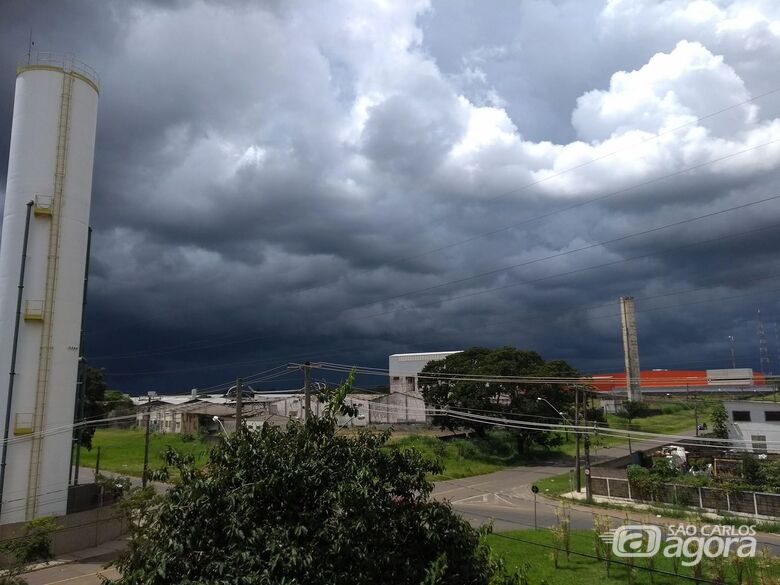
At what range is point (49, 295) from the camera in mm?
29000

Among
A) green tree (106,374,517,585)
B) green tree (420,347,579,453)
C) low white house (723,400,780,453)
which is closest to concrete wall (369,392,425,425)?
green tree (420,347,579,453)

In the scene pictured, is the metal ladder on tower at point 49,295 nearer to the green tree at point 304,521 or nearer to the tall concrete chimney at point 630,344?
the green tree at point 304,521

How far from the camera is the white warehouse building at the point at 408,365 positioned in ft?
287

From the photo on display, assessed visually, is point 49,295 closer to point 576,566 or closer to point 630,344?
point 576,566

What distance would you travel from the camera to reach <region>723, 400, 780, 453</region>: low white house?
47.2 meters

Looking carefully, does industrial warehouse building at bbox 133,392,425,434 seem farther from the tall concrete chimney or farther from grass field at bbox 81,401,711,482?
the tall concrete chimney

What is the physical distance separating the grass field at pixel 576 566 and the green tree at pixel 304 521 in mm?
13326

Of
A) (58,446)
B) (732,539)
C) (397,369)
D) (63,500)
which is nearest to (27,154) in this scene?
(58,446)

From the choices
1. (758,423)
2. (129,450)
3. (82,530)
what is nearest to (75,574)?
(82,530)

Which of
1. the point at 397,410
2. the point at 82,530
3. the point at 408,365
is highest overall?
the point at 408,365

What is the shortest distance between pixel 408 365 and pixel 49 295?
67.7 metres

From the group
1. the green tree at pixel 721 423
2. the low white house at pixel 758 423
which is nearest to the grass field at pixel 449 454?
the green tree at pixel 721 423

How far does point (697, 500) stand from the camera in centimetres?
3325

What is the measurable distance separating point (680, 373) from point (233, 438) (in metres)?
121
